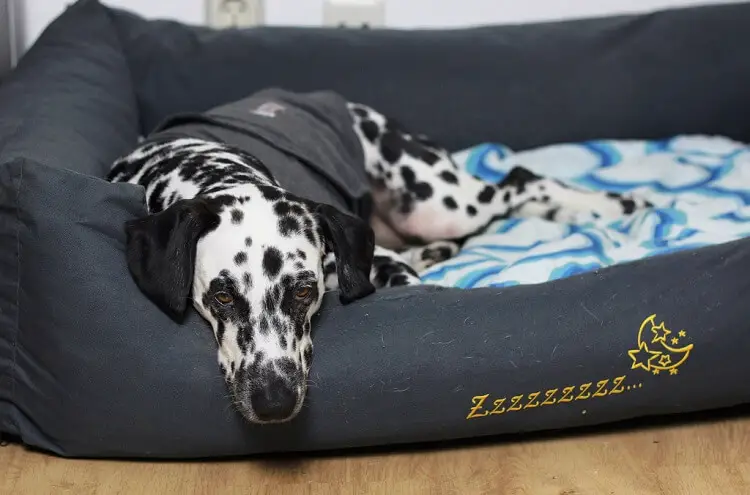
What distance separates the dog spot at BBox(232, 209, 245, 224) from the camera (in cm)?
266

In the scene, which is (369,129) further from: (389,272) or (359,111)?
(389,272)

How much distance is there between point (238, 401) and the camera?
2602 millimetres

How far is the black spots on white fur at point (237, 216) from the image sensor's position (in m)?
2.66

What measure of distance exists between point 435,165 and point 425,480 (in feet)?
4.69

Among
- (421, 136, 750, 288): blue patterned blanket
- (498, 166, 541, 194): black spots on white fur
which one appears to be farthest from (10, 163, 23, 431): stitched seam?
(498, 166, 541, 194): black spots on white fur

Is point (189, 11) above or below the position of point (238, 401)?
above

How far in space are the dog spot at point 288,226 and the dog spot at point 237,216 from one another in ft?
0.30

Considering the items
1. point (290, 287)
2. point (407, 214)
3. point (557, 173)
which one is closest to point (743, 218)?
point (557, 173)

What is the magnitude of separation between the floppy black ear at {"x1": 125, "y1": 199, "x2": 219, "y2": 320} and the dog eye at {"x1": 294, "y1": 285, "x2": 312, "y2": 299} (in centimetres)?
25

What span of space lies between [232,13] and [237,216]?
2103 millimetres

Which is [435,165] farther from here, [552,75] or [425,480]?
[425,480]

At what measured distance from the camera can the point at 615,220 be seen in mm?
3971

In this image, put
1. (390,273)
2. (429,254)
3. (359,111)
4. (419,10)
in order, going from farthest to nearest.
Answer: (419,10) → (359,111) → (429,254) → (390,273)

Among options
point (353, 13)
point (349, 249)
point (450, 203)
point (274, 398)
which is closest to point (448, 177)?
point (450, 203)
